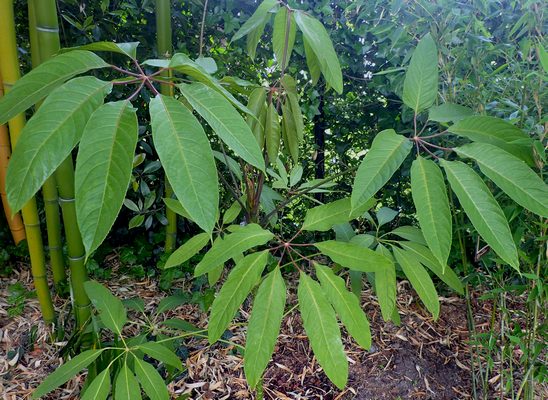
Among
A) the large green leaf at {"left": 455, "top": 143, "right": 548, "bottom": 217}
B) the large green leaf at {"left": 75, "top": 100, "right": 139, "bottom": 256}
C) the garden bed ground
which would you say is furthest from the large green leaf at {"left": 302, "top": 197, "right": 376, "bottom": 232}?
the garden bed ground

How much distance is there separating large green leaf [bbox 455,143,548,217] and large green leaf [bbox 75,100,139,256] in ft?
1.66

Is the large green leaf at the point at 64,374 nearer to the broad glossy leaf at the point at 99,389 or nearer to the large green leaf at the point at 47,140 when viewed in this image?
the broad glossy leaf at the point at 99,389

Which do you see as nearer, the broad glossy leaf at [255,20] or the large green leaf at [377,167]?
the large green leaf at [377,167]

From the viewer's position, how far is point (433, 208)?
564mm

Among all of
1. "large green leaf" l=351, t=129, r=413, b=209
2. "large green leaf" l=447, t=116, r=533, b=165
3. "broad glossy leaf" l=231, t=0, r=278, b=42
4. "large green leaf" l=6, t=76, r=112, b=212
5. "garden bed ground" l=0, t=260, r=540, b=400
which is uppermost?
"broad glossy leaf" l=231, t=0, r=278, b=42

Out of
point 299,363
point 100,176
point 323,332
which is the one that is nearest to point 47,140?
point 100,176

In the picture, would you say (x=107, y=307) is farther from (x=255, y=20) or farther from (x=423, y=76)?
(x=423, y=76)

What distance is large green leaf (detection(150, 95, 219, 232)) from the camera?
0.43 metres

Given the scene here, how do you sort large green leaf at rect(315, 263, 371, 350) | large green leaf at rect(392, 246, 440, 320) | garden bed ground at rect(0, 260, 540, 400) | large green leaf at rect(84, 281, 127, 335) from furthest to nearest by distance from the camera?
garden bed ground at rect(0, 260, 540, 400), large green leaf at rect(84, 281, 127, 335), large green leaf at rect(392, 246, 440, 320), large green leaf at rect(315, 263, 371, 350)

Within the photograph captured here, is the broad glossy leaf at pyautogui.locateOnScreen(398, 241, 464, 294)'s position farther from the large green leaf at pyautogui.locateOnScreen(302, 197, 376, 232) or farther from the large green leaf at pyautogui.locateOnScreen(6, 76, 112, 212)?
the large green leaf at pyautogui.locateOnScreen(6, 76, 112, 212)

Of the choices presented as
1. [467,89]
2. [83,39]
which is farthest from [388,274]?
[83,39]

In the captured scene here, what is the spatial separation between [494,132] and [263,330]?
20.1 inches

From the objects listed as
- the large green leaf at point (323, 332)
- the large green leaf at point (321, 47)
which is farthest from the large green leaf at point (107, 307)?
the large green leaf at point (321, 47)

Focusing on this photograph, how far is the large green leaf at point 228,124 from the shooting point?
481 millimetres
